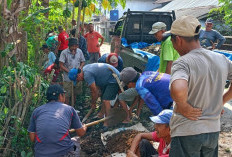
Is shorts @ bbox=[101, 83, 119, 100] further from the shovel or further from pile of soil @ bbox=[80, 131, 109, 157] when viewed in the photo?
pile of soil @ bbox=[80, 131, 109, 157]

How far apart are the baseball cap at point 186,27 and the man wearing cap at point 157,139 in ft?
3.04

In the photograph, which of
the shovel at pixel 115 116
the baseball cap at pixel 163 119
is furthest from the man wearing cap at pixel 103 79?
the baseball cap at pixel 163 119

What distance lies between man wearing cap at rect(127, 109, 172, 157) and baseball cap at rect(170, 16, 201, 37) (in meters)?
0.93

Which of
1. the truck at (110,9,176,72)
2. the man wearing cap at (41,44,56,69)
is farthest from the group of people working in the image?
the truck at (110,9,176,72)

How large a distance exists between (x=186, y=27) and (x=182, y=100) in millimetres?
562

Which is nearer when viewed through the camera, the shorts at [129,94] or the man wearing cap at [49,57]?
the shorts at [129,94]

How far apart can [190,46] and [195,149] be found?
0.81 m

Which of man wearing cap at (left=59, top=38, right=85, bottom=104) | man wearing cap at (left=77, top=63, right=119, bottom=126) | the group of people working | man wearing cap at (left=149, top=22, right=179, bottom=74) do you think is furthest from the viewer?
man wearing cap at (left=59, top=38, right=85, bottom=104)

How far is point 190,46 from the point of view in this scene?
210 cm

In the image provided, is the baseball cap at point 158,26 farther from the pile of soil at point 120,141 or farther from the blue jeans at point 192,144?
the blue jeans at point 192,144

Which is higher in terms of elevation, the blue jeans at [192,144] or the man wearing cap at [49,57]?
the man wearing cap at [49,57]

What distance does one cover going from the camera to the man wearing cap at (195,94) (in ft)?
6.52

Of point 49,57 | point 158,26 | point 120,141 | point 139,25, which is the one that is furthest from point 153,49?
point 120,141

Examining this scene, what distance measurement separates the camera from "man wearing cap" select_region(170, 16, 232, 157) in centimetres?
199
